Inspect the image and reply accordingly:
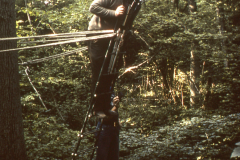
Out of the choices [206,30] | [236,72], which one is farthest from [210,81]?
[236,72]

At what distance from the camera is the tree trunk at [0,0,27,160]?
3.01 meters

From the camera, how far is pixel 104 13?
8.53ft

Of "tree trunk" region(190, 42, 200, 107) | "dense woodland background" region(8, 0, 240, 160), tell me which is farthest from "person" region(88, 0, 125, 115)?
"tree trunk" region(190, 42, 200, 107)

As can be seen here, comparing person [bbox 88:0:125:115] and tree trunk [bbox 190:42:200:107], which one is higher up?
person [bbox 88:0:125:115]

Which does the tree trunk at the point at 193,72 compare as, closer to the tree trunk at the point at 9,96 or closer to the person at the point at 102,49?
the person at the point at 102,49

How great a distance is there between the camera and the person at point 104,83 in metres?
2.67

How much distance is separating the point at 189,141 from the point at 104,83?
11.5 feet

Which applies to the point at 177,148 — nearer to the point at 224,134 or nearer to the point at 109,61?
the point at 224,134

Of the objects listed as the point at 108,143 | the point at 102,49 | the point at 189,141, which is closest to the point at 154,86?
the point at 189,141

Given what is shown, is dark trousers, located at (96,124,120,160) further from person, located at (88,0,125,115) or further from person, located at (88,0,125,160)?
person, located at (88,0,125,115)

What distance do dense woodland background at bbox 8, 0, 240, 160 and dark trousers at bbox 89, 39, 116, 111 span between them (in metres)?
2.32

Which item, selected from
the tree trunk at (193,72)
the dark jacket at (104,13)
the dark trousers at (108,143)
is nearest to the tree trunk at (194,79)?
the tree trunk at (193,72)

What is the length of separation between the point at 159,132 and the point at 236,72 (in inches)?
106

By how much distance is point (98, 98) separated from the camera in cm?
295
